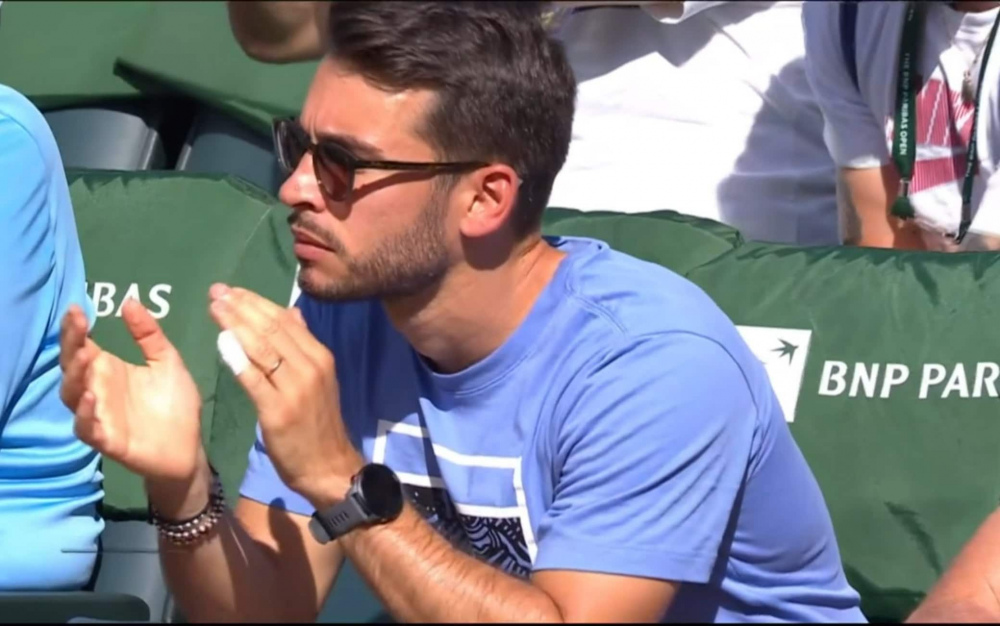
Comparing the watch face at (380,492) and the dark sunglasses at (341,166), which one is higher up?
the dark sunglasses at (341,166)

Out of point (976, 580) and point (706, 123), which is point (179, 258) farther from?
point (976, 580)

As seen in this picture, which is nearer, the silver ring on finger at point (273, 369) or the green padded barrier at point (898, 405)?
the silver ring on finger at point (273, 369)

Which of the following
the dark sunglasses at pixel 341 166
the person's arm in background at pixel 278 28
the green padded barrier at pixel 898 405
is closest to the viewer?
the dark sunglasses at pixel 341 166

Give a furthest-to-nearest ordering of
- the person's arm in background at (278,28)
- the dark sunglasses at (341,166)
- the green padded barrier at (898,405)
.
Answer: the person's arm in background at (278,28), the green padded barrier at (898,405), the dark sunglasses at (341,166)

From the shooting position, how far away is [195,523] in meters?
1.58

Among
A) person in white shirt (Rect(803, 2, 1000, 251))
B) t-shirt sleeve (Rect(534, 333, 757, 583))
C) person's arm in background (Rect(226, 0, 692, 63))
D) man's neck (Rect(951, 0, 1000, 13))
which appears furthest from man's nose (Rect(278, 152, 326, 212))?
person's arm in background (Rect(226, 0, 692, 63))

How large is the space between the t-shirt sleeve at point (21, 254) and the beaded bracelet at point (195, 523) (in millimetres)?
305

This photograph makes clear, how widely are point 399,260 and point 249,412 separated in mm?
660

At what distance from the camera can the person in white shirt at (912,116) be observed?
7.20ft

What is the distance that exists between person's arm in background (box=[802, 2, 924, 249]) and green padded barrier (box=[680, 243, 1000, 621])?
1.01 feet

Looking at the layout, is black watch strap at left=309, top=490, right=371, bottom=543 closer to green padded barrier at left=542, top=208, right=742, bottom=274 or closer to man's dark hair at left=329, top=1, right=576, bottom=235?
man's dark hair at left=329, top=1, right=576, bottom=235

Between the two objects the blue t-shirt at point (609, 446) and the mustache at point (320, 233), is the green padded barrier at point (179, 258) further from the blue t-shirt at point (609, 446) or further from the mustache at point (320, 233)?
the mustache at point (320, 233)

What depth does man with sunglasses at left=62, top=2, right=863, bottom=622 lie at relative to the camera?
1473mm

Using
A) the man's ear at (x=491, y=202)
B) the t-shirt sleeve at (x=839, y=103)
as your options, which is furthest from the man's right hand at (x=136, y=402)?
the t-shirt sleeve at (x=839, y=103)
